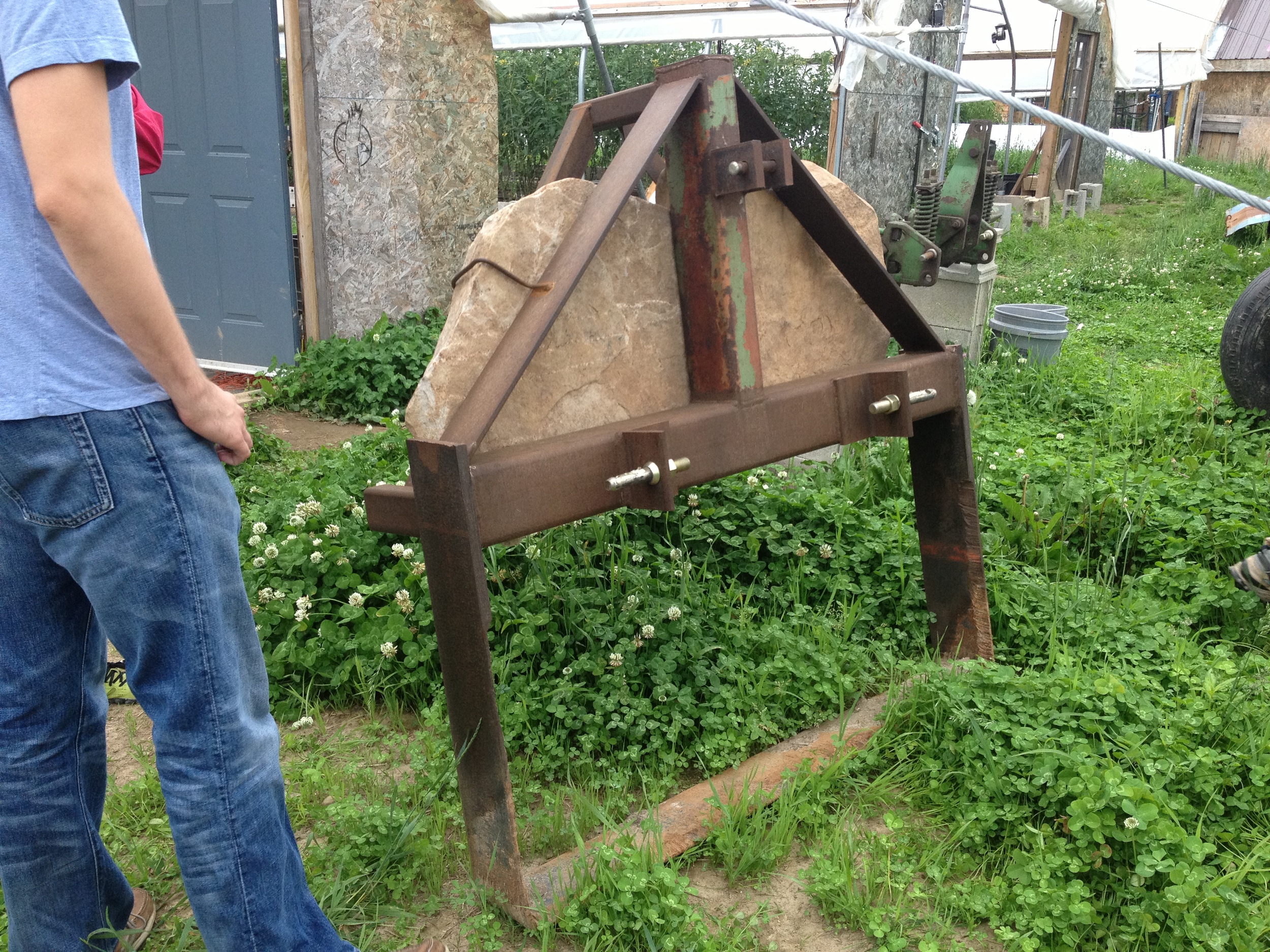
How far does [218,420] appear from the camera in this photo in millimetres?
1649

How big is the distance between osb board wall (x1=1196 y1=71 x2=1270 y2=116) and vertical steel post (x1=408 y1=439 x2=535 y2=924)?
22.3 meters

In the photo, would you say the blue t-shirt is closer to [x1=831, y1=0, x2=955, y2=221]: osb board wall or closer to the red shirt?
the red shirt

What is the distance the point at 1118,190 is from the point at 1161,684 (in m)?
14.9

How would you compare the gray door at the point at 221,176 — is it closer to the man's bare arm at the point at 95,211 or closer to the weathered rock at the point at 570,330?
the weathered rock at the point at 570,330

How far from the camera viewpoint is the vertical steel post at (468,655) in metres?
2.00

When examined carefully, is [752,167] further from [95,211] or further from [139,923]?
[139,923]

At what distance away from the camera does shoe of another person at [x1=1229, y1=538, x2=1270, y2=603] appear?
10.6 ft

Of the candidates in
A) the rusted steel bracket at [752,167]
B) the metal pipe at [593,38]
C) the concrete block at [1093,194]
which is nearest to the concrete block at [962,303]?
the metal pipe at [593,38]

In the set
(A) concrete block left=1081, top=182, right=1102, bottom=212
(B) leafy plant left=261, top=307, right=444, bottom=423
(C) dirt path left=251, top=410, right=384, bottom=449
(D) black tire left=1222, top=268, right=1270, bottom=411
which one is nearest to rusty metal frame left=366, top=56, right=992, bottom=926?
(D) black tire left=1222, top=268, right=1270, bottom=411

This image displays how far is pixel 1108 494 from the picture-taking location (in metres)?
3.94

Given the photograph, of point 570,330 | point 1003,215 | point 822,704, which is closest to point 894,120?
point 1003,215

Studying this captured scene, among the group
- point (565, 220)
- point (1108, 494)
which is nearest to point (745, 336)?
point (565, 220)

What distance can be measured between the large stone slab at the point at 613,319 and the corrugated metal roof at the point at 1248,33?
2281 cm

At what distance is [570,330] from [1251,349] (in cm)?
420
